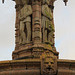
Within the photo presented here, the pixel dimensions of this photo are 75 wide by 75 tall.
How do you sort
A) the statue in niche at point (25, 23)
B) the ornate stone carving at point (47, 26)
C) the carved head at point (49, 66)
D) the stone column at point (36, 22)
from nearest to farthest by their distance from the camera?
the carved head at point (49, 66) < the stone column at point (36, 22) < the statue in niche at point (25, 23) < the ornate stone carving at point (47, 26)

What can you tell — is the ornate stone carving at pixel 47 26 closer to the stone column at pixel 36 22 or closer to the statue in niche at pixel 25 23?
the stone column at pixel 36 22

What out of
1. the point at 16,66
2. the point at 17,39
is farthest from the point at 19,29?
the point at 16,66

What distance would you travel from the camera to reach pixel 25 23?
25.6 m

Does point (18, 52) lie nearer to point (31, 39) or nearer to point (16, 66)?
point (31, 39)

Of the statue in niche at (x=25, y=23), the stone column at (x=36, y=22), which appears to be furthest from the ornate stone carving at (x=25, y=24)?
the stone column at (x=36, y=22)

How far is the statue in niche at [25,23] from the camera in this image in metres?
25.2

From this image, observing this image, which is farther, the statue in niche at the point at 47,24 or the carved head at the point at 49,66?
the statue in niche at the point at 47,24

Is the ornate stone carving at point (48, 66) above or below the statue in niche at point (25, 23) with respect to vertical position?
below

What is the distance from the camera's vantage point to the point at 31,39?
25203mm

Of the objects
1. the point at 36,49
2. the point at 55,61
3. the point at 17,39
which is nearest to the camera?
the point at 55,61

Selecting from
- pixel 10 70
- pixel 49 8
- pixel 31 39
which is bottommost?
pixel 10 70

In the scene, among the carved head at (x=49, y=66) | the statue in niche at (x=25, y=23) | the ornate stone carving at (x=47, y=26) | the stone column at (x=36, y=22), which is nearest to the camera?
the carved head at (x=49, y=66)

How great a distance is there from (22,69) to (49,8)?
705 centimetres

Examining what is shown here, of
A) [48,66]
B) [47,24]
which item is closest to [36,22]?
[47,24]
